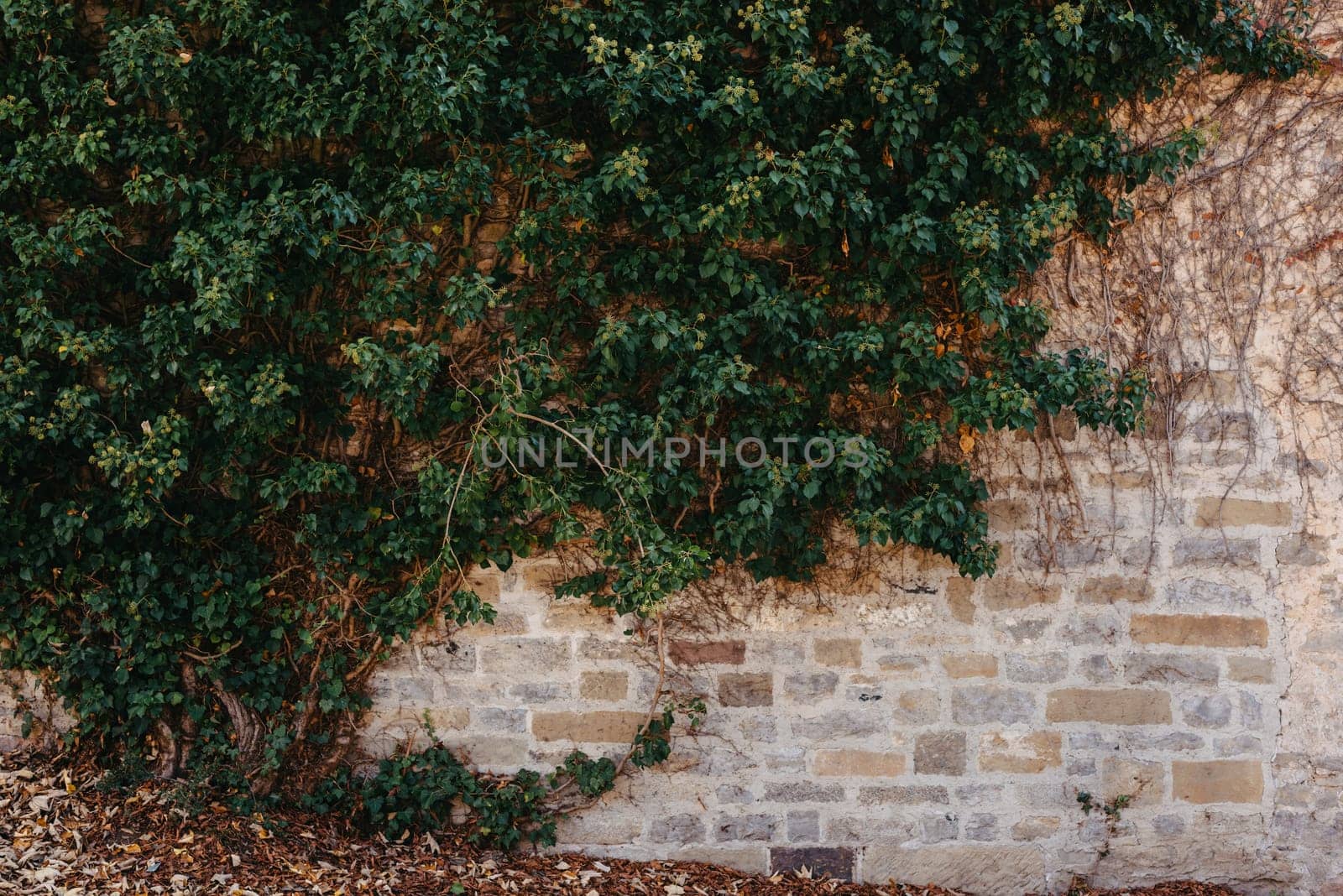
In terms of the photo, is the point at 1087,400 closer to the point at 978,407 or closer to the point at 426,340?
the point at 978,407

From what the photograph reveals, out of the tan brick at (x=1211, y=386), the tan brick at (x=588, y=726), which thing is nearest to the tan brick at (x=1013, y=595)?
the tan brick at (x=1211, y=386)

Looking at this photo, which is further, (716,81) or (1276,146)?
(1276,146)

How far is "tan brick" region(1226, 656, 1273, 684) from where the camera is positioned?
155 inches

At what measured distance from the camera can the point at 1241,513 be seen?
3.95 meters

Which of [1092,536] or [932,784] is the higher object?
[1092,536]

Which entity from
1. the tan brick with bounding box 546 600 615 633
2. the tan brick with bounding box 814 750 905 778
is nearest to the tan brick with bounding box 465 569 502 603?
the tan brick with bounding box 546 600 615 633

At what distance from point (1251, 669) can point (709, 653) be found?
2.06 metres

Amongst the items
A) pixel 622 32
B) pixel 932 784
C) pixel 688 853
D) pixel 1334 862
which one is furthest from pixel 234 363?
pixel 1334 862

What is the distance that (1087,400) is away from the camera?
12.2 ft

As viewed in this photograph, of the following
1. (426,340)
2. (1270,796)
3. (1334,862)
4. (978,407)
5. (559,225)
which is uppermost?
(559,225)

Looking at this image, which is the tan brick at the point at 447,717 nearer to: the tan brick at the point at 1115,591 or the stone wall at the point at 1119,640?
the stone wall at the point at 1119,640

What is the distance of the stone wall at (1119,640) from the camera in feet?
13.0

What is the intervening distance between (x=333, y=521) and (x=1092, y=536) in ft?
9.50

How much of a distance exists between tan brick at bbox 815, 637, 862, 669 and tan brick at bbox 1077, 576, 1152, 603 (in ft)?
2.86
